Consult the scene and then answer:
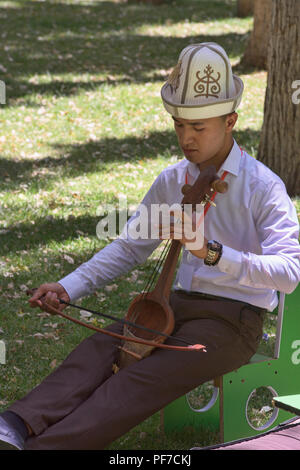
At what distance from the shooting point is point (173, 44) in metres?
13.8

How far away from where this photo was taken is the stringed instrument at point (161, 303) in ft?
10.2

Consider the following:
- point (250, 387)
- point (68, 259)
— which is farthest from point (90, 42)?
point (250, 387)

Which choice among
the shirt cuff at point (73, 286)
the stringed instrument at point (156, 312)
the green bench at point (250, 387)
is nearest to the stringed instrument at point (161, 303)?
the stringed instrument at point (156, 312)

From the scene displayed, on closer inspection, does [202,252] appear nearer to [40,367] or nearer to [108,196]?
[40,367]

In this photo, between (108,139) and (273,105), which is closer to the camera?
(273,105)

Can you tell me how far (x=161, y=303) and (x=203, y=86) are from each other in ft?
2.90

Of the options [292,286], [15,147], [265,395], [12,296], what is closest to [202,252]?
[292,286]

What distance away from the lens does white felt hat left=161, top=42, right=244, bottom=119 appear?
319cm

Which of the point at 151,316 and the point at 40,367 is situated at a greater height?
the point at 151,316

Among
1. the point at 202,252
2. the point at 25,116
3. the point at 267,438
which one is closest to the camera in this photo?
the point at 267,438

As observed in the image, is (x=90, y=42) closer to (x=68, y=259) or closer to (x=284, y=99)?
(x=284, y=99)

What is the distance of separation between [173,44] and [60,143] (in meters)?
5.37

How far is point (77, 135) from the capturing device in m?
9.45

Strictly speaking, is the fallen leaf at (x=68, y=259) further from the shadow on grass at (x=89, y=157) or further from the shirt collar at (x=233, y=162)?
the shirt collar at (x=233, y=162)
